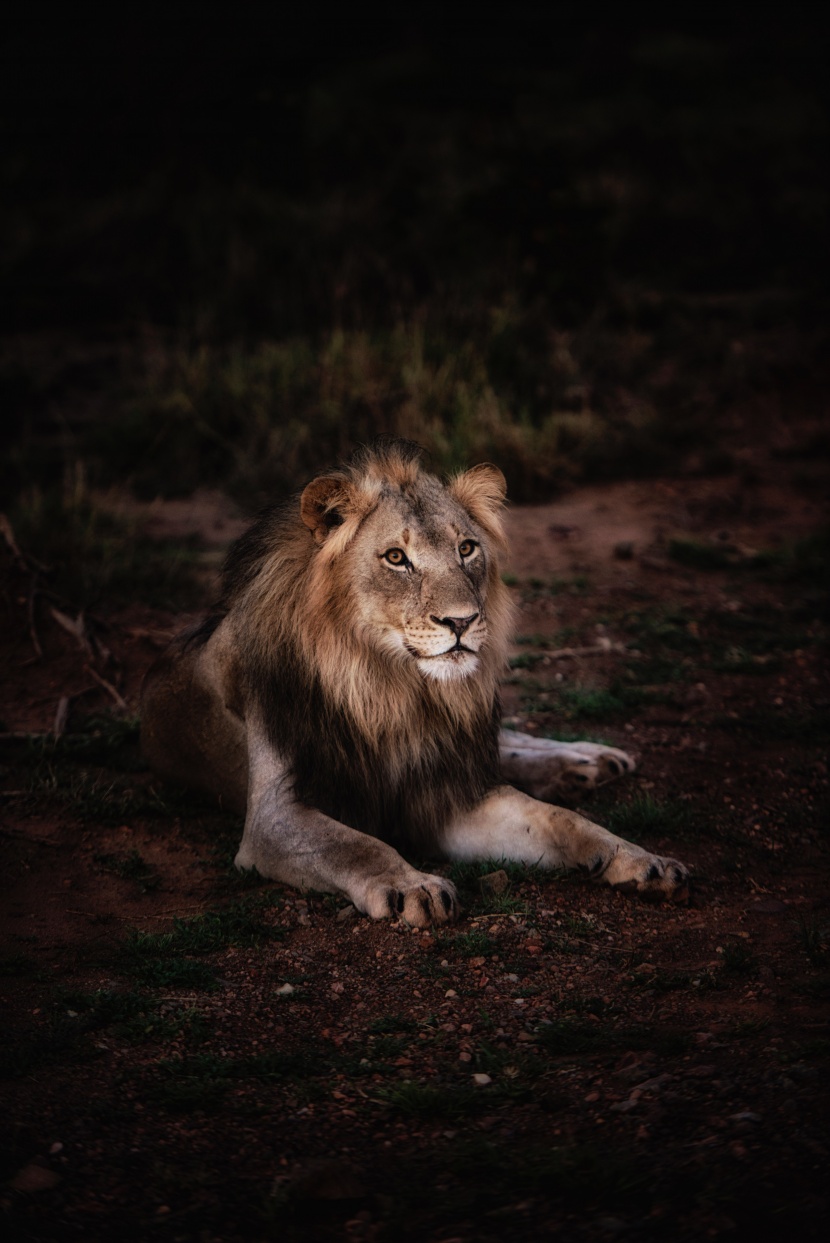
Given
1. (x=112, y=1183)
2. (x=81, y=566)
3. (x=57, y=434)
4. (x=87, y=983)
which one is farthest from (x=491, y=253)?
(x=112, y=1183)

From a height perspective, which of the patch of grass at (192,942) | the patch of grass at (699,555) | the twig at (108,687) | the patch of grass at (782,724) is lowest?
the patch of grass at (192,942)

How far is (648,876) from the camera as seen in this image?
388cm

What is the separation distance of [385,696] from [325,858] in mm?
568

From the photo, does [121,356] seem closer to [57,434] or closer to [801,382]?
[57,434]

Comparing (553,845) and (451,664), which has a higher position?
(451,664)

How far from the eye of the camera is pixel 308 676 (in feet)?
13.5

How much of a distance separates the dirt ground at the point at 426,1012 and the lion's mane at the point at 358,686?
1.40 ft

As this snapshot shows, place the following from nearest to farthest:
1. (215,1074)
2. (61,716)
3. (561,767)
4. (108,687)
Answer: (215,1074) < (561,767) < (61,716) < (108,687)

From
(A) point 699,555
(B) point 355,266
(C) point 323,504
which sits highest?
(B) point 355,266

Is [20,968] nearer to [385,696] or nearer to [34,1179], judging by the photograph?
[34,1179]

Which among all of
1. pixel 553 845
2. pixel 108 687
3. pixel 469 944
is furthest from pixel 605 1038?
pixel 108 687

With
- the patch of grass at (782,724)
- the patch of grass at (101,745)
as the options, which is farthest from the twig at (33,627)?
the patch of grass at (782,724)

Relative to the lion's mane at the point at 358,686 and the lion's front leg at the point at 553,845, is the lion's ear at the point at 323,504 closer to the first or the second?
the lion's mane at the point at 358,686

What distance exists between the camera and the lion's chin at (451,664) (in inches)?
150
